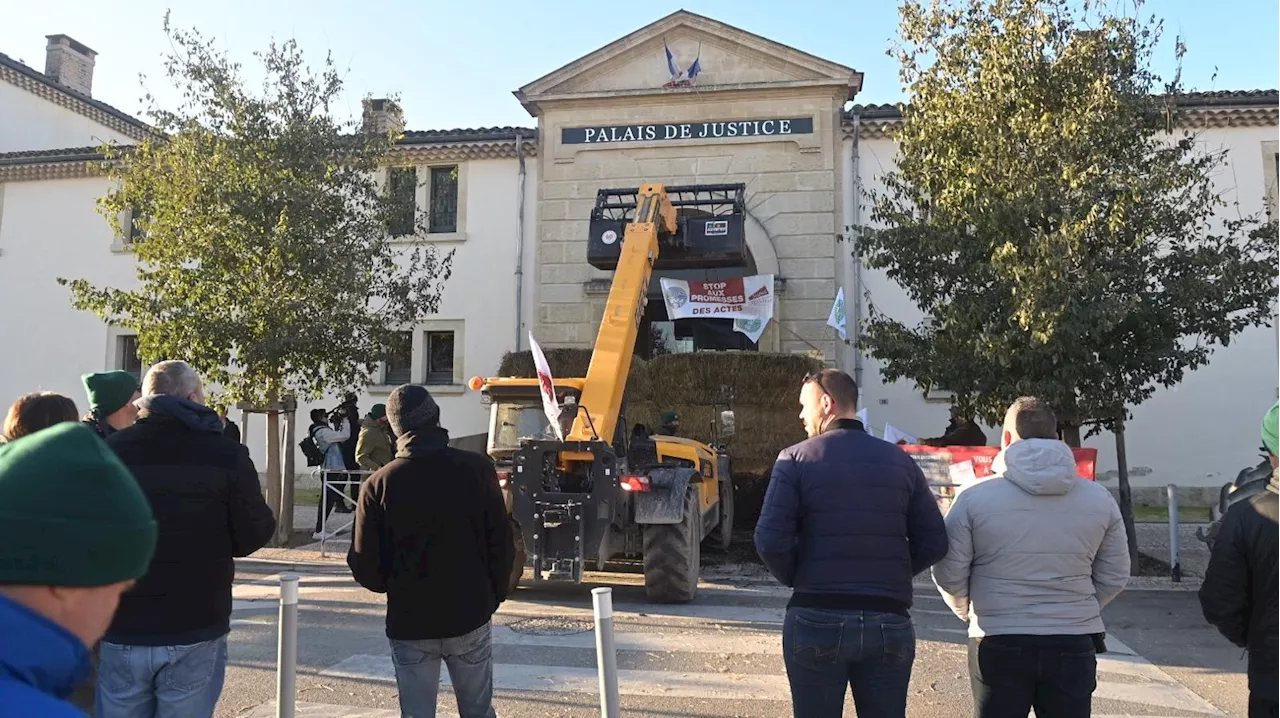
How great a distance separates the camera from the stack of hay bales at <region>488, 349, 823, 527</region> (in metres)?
14.5

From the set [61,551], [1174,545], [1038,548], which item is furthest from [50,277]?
[61,551]

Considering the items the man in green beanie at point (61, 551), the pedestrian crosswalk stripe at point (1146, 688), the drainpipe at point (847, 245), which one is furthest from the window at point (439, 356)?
the man in green beanie at point (61, 551)

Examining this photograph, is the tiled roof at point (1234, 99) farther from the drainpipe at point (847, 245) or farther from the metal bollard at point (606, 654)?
the metal bollard at point (606, 654)

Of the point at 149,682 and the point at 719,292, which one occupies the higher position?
the point at 719,292

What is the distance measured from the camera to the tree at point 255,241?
11633mm

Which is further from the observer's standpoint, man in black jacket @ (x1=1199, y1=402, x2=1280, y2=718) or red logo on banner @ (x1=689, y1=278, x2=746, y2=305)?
red logo on banner @ (x1=689, y1=278, x2=746, y2=305)

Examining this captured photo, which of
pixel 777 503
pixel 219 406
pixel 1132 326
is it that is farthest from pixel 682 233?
pixel 777 503

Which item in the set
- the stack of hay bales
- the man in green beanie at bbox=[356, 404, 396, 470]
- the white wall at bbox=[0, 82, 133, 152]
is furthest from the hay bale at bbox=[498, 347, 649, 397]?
the white wall at bbox=[0, 82, 133, 152]

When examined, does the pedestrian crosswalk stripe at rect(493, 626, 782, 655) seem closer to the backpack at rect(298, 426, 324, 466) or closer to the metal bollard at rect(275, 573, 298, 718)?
the metal bollard at rect(275, 573, 298, 718)

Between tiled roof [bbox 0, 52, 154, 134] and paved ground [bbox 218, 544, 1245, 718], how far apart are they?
64.3ft

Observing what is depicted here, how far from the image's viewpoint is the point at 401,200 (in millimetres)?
13453

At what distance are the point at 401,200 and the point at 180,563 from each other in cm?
1080

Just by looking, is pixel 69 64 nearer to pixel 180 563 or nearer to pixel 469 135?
pixel 469 135

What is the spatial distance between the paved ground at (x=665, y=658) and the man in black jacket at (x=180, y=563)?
2.17m
